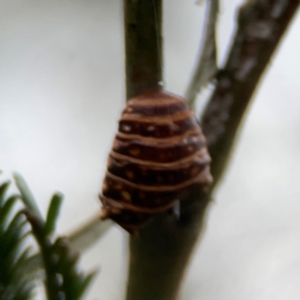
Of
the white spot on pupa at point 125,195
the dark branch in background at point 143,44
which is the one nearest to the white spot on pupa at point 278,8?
the dark branch in background at point 143,44

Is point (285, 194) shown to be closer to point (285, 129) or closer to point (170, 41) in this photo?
point (285, 129)

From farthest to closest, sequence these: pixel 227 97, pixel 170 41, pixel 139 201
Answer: pixel 170 41 → pixel 227 97 → pixel 139 201

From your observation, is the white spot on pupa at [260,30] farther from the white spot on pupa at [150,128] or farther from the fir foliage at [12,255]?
the fir foliage at [12,255]

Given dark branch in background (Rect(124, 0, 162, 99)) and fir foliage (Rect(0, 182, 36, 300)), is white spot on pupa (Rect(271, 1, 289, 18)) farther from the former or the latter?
fir foliage (Rect(0, 182, 36, 300))

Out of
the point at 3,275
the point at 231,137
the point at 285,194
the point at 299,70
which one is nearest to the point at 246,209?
the point at 285,194

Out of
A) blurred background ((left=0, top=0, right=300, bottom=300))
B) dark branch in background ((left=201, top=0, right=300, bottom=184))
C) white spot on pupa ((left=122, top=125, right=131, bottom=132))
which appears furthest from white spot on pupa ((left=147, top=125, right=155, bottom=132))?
blurred background ((left=0, top=0, right=300, bottom=300))

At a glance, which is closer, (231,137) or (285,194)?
(231,137)

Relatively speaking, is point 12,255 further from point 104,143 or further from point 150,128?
point 104,143
